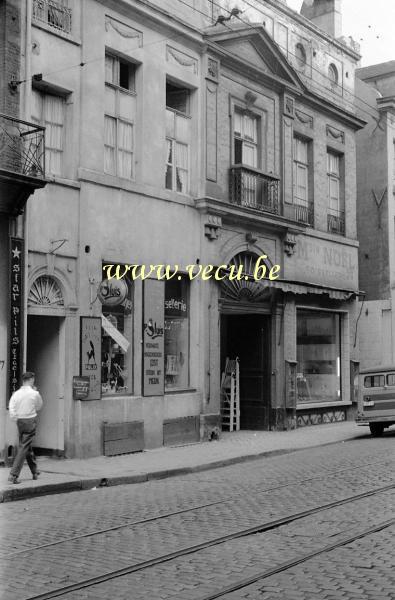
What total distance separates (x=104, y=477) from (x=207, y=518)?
3.73m

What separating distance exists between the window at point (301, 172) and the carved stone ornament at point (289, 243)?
1.42 metres

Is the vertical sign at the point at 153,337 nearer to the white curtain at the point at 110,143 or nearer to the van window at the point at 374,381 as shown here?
the white curtain at the point at 110,143

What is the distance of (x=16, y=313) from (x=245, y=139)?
9.38m

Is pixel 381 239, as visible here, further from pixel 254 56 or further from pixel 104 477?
pixel 104 477

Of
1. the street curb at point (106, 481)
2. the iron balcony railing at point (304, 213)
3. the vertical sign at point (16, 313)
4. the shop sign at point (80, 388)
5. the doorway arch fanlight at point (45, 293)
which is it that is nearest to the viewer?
the street curb at point (106, 481)

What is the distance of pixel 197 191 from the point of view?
750 inches

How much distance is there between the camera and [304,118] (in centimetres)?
2361

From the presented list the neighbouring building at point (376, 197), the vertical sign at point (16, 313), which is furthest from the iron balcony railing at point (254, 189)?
the neighbouring building at point (376, 197)

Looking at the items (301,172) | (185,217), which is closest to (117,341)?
(185,217)

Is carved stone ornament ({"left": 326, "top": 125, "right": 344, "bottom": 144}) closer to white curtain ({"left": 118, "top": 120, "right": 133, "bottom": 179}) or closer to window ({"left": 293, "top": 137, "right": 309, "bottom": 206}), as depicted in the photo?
window ({"left": 293, "top": 137, "right": 309, "bottom": 206})

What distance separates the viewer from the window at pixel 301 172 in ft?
76.9

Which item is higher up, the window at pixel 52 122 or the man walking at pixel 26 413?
the window at pixel 52 122

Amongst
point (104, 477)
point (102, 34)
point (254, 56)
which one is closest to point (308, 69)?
point (254, 56)

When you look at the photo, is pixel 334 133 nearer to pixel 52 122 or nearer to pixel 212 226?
pixel 212 226
